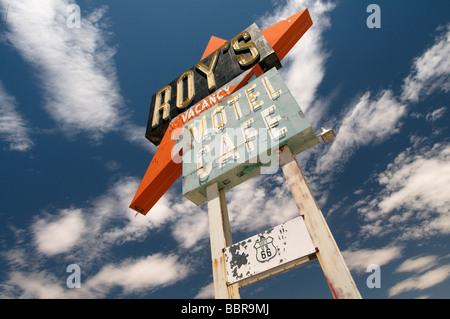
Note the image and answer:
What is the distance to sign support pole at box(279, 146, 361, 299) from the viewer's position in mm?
3871

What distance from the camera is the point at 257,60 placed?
29.8 ft

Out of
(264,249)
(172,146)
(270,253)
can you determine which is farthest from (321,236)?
(172,146)

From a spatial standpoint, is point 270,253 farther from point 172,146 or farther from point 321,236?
point 172,146

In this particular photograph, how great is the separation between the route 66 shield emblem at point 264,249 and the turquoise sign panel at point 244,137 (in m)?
2.01

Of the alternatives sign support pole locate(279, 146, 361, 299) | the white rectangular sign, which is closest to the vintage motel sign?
sign support pole locate(279, 146, 361, 299)

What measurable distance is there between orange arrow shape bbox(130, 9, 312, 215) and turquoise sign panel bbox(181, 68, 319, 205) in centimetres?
80

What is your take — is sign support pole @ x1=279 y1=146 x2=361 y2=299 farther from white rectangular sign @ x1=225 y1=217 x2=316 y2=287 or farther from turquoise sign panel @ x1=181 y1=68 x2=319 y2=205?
turquoise sign panel @ x1=181 y1=68 x2=319 y2=205

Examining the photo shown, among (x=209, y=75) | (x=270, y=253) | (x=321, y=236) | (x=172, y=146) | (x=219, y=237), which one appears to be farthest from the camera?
(x=209, y=75)

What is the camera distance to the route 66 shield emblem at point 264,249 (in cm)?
478

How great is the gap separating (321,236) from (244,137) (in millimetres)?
3507

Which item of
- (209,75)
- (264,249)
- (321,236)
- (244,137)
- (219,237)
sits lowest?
(321,236)

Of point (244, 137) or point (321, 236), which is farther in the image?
point (244, 137)

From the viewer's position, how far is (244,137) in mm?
6875
